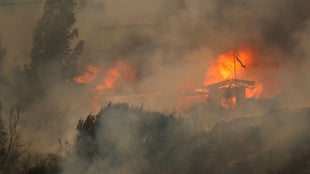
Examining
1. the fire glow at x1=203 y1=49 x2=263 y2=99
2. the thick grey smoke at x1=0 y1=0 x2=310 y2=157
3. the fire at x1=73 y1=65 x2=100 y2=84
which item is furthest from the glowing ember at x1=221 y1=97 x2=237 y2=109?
the fire at x1=73 y1=65 x2=100 y2=84

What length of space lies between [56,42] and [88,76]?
169cm

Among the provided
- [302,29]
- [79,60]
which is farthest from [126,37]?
[302,29]

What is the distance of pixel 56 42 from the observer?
18672 mm

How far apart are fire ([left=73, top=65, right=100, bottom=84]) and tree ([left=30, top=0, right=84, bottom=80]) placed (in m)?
0.32

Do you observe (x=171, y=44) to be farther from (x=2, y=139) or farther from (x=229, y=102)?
(x=2, y=139)

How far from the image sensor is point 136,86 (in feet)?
55.4

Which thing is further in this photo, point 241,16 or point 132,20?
point 132,20

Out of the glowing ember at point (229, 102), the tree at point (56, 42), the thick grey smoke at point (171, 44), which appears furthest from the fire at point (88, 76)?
the glowing ember at point (229, 102)

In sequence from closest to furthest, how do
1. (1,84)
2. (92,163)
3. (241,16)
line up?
(92,163)
(241,16)
(1,84)

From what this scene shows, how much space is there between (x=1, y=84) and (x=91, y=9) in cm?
419

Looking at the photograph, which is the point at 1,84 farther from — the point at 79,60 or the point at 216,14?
the point at 216,14

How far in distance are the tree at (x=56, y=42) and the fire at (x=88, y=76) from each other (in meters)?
0.32

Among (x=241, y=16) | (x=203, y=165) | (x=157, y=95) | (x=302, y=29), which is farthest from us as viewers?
(x=157, y=95)

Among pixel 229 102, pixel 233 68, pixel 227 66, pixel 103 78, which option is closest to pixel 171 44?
pixel 227 66
